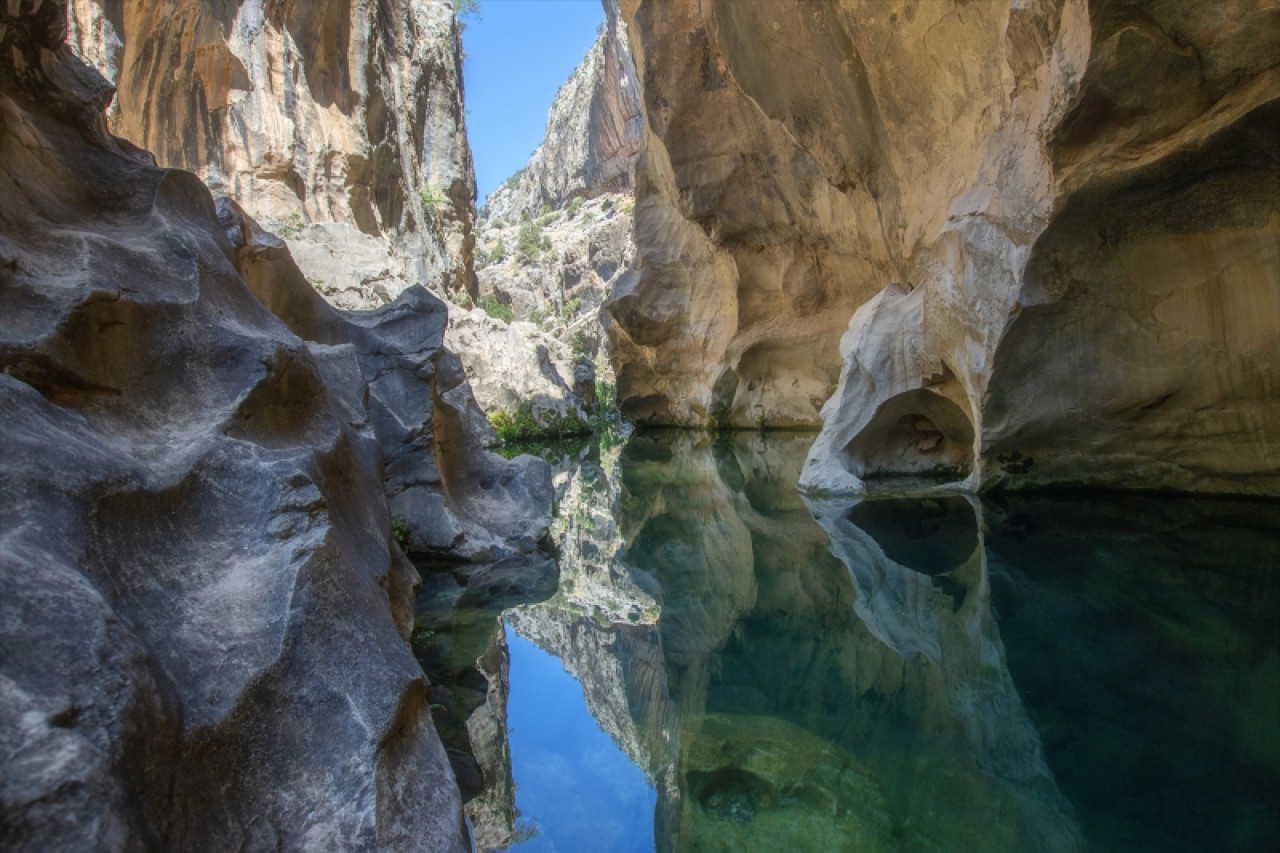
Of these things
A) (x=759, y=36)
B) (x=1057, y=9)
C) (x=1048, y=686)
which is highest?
(x=759, y=36)

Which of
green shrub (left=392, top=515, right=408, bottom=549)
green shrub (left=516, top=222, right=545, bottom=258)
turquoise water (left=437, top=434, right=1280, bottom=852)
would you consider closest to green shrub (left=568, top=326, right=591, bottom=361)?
green shrub (left=516, top=222, right=545, bottom=258)

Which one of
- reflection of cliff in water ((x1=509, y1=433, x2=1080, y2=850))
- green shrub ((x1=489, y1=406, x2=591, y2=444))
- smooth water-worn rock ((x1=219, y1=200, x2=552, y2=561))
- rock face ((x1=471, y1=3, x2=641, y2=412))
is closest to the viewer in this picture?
reflection of cliff in water ((x1=509, y1=433, x2=1080, y2=850))

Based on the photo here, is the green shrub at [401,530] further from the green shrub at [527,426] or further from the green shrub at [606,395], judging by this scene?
the green shrub at [606,395]

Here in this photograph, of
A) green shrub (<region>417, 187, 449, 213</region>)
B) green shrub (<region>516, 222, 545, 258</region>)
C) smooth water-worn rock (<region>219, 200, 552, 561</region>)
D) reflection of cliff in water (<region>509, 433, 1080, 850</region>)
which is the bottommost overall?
reflection of cliff in water (<region>509, 433, 1080, 850</region>)

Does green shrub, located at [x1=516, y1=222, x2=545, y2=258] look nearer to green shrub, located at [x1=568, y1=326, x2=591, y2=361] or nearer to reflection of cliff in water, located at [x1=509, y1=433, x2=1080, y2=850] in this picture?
green shrub, located at [x1=568, y1=326, x2=591, y2=361]

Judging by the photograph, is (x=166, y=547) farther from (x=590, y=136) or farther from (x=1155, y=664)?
(x=590, y=136)

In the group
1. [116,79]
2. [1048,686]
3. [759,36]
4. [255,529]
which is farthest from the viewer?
[116,79]

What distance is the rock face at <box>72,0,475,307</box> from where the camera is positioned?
1684cm

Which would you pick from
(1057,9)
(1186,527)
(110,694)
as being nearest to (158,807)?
(110,694)

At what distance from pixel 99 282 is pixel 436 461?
14.3 feet

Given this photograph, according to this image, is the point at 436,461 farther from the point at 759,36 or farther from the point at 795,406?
the point at 795,406

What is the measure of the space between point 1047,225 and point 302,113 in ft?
67.4

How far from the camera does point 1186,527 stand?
6.57 metres

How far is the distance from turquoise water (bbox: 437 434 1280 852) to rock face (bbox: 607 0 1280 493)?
861mm
